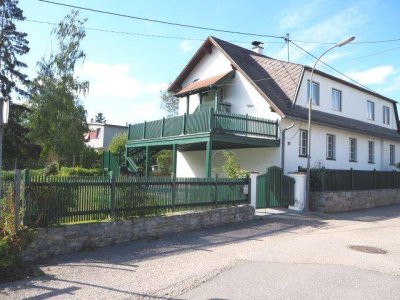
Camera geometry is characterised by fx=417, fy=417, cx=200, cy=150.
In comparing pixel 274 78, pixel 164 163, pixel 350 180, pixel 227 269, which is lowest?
pixel 227 269

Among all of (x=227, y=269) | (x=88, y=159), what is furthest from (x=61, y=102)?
(x=227, y=269)

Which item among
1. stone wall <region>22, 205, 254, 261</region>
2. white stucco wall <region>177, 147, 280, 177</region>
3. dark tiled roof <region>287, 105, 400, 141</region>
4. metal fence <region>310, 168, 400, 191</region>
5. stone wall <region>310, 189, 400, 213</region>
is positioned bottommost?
stone wall <region>22, 205, 254, 261</region>

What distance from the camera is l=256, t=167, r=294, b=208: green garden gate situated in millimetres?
16272

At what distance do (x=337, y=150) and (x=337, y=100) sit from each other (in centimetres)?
338

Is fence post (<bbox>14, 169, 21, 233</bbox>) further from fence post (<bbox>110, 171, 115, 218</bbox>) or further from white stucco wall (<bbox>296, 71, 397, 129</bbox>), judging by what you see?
white stucco wall (<bbox>296, 71, 397, 129</bbox>)

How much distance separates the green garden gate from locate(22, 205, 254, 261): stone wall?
3.20 metres

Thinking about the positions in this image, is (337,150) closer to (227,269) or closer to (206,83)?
(206,83)

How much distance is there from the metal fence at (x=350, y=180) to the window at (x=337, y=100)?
171 inches

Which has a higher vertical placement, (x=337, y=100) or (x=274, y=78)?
(x=274, y=78)

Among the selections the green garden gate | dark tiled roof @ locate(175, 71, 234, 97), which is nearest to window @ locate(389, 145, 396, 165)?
dark tiled roof @ locate(175, 71, 234, 97)

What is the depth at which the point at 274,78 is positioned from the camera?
22438 mm

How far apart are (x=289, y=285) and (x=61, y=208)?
521 cm

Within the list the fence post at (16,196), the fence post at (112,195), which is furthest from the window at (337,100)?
the fence post at (16,196)

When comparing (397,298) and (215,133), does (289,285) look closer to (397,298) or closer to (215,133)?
(397,298)
